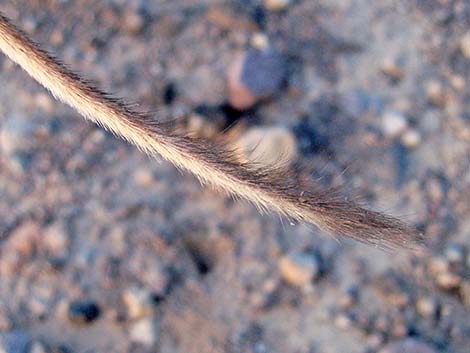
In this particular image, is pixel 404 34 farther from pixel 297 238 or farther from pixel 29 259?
pixel 29 259

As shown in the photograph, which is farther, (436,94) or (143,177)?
(436,94)

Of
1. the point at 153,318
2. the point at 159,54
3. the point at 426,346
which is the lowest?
the point at 426,346

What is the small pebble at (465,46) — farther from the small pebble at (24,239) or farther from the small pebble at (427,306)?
the small pebble at (24,239)

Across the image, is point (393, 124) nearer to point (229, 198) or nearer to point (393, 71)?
point (393, 71)

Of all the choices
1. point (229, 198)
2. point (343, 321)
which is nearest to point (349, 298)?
point (343, 321)

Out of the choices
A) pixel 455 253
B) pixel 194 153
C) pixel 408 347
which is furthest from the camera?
pixel 455 253

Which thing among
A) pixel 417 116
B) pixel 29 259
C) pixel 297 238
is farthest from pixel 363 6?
pixel 29 259
